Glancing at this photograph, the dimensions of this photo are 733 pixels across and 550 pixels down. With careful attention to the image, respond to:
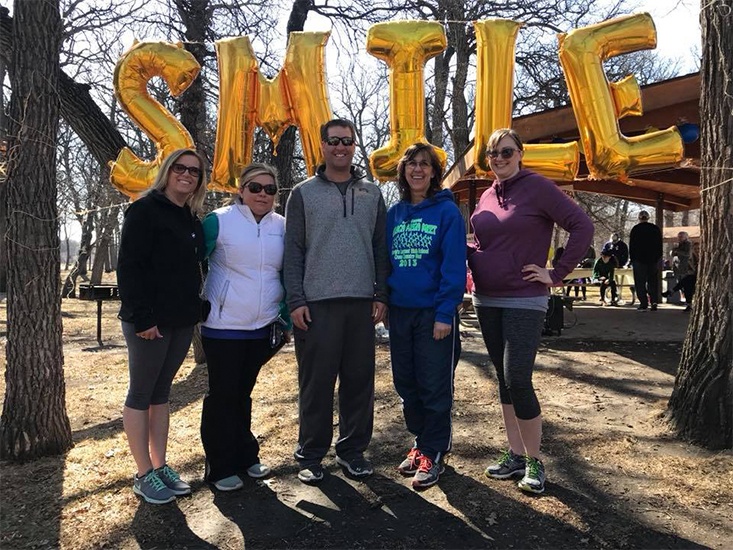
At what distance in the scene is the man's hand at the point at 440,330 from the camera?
2740mm

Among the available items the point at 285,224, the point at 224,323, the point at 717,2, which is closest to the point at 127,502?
the point at 224,323

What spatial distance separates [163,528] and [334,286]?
1.45 meters

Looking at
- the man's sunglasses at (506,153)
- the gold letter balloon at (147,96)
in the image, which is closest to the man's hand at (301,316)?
the man's sunglasses at (506,153)

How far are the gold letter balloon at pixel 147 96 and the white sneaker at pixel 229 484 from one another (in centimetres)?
283

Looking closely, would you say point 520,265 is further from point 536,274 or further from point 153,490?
point 153,490

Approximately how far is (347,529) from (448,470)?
0.80 m

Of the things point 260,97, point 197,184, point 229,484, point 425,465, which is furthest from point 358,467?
point 260,97

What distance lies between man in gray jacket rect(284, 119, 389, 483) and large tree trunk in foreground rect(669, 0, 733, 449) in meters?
2.18

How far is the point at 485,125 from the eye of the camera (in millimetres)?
4699

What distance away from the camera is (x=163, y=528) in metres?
2.60

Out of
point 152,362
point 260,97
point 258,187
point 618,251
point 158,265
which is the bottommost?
point 152,362

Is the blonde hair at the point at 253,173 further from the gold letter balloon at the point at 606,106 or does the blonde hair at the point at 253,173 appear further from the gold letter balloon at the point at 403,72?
the gold letter balloon at the point at 606,106

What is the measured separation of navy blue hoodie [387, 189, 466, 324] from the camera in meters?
2.75

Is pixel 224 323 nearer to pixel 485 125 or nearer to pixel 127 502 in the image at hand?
pixel 127 502
